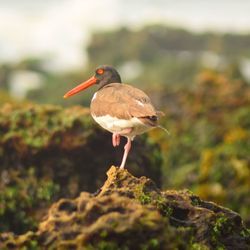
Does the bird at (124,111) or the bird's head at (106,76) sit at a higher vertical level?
the bird's head at (106,76)

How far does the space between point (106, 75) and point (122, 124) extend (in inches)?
86.7

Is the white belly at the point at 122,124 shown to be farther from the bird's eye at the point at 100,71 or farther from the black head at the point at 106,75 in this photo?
the bird's eye at the point at 100,71

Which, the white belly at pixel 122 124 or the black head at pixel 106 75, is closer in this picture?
the white belly at pixel 122 124

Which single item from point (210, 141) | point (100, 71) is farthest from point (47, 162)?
point (210, 141)

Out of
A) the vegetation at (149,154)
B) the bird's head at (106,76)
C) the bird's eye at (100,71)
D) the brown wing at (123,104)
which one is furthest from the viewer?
the vegetation at (149,154)

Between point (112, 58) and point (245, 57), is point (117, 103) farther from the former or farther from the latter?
point (245, 57)

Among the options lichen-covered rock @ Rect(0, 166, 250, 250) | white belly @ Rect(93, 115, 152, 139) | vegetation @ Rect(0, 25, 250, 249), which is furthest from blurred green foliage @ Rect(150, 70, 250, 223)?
lichen-covered rock @ Rect(0, 166, 250, 250)

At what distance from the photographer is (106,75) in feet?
49.6

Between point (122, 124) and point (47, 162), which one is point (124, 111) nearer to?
point (122, 124)

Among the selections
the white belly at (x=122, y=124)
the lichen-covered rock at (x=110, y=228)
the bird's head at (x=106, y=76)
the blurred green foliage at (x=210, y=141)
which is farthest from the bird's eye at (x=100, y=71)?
the blurred green foliage at (x=210, y=141)

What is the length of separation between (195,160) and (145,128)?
17597 mm

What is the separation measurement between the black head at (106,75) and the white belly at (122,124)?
1.40 metres

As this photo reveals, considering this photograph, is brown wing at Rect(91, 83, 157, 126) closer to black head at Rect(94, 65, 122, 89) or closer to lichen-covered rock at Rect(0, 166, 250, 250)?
black head at Rect(94, 65, 122, 89)

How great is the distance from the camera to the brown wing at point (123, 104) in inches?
491
